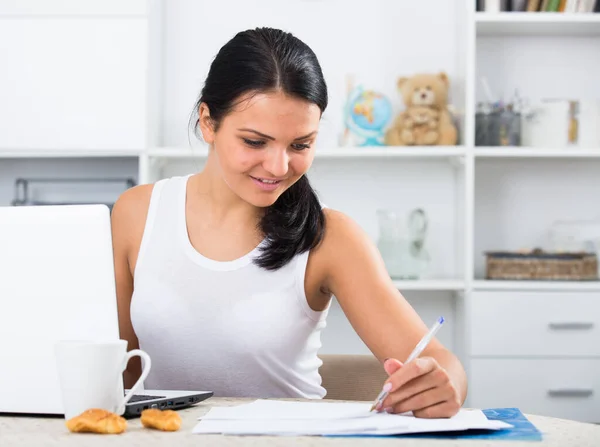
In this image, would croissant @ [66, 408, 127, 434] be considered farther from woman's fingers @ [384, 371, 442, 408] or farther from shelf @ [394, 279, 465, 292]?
shelf @ [394, 279, 465, 292]

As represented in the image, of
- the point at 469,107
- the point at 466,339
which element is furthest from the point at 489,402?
the point at 469,107

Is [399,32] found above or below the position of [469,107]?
above

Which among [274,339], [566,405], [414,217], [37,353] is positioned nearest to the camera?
[37,353]

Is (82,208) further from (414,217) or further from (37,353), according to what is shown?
(414,217)

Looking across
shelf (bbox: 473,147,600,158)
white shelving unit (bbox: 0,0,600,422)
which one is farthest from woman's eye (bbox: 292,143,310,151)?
white shelving unit (bbox: 0,0,600,422)

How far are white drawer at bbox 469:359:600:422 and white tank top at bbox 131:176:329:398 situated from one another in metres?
1.61

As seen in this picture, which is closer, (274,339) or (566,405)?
(274,339)

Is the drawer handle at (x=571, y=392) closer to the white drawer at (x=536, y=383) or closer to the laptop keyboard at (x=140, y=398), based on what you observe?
the white drawer at (x=536, y=383)

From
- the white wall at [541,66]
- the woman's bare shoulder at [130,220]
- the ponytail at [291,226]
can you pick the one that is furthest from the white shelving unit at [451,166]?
the ponytail at [291,226]

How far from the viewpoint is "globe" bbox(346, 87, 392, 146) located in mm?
3285

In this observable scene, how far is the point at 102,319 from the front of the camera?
3.40 feet

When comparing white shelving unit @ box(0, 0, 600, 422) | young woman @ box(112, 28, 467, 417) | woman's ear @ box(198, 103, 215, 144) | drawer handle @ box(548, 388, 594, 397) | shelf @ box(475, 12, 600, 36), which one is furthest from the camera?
white shelving unit @ box(0, 0, 600, 422)

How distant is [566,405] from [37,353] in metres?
2.45

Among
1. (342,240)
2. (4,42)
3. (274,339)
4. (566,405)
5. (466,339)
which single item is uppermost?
(4,42)
